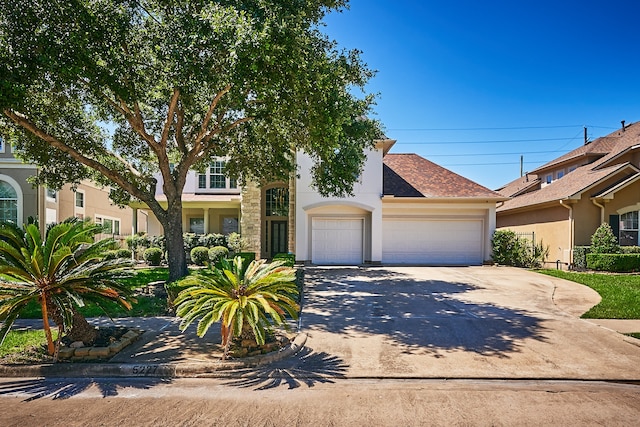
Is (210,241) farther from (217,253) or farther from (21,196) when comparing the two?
(21,196)

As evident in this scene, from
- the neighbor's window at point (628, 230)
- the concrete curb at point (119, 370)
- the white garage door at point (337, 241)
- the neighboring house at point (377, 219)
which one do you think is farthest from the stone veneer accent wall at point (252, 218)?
the neighbor's window at point (628, 230)

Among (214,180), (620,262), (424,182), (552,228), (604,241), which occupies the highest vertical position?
(214,180)

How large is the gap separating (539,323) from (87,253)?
8943 millimetres

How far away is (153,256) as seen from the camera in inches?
773

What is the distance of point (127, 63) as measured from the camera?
9141 mm

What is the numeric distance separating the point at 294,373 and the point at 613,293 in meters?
10.6

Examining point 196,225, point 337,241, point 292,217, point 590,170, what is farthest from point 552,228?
point 196,225

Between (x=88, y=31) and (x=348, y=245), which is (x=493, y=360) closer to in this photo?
(x=88, y=31)

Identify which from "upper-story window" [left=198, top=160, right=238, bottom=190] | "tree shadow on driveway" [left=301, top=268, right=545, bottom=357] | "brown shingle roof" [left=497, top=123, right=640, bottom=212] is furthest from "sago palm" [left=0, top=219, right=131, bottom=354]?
"brown shingle roof" [left=497, top=123, right=640, bottom=212]

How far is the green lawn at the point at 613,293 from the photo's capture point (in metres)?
9.32

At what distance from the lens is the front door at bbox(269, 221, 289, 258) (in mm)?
21500

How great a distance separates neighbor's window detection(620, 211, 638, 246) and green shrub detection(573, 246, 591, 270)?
2364 mm

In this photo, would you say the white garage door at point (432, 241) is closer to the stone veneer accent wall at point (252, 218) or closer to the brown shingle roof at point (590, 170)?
the brown shingle roof at point (590, 170)

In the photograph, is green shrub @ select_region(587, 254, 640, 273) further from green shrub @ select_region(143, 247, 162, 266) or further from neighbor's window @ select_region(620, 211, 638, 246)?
green shrub @ select_region(143, 247, 162, 266)
